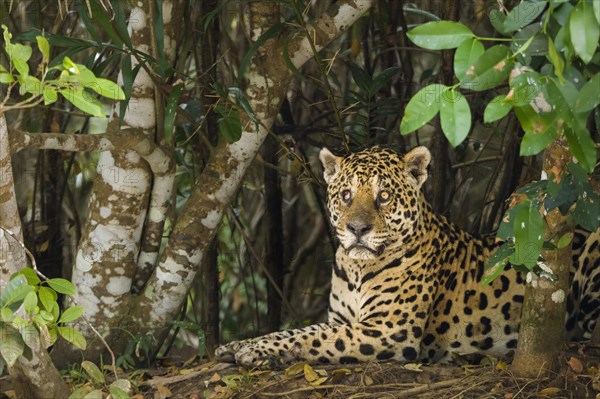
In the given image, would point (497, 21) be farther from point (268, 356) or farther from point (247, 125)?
point (268, 356)

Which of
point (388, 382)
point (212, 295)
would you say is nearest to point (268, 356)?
point (388, 382)

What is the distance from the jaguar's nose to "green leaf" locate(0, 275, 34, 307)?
2.35 metres

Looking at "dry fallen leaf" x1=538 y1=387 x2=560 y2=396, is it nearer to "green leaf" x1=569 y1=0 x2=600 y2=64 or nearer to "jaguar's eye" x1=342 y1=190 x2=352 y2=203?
"jaguar's eye" x1=342 y1=190 x2=352 y2=203

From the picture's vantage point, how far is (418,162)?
19.6 feet

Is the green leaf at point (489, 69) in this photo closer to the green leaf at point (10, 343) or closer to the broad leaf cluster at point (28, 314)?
the broad leaf cluster at point (28, 314)

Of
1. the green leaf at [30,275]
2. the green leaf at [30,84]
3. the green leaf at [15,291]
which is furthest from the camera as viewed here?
the green leaf at [30,275]

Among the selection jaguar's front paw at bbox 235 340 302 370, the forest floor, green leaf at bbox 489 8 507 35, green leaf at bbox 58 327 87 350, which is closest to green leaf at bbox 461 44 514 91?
green leaf at bbox 489 8 507 35

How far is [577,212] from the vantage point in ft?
13.8

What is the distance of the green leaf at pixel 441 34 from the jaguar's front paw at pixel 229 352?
3312mm

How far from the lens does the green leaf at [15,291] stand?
361cm

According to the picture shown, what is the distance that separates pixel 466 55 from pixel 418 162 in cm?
304

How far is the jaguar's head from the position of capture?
5.67m

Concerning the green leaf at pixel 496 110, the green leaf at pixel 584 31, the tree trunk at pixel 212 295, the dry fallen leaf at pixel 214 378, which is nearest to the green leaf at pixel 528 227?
the green leaf at pixel 496 110

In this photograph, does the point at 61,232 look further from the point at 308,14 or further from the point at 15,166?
the point at 308,14
